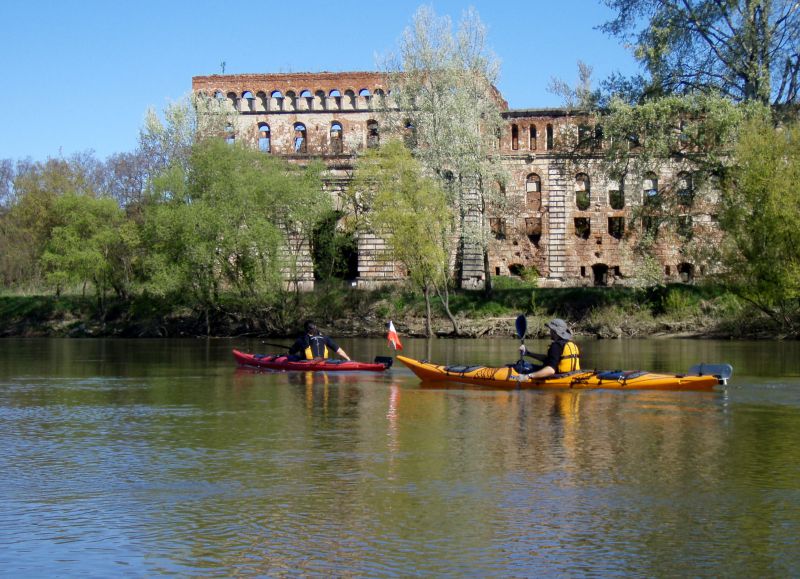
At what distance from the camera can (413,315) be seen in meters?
47.4

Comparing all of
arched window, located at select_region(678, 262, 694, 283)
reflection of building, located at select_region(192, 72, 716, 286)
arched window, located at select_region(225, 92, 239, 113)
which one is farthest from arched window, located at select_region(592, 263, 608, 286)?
arched window, located at select_region(225, 92, 239, 113)

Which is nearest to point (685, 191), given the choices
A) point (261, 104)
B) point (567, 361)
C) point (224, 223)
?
point (224, 223)

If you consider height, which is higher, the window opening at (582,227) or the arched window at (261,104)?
the arched window at (261,104)

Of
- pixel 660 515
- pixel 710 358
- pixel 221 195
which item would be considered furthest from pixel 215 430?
pixel 221 195

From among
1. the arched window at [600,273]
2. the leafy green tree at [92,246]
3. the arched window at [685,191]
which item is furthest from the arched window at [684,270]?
the leafy green tree at [92,246]

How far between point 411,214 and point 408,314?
19.9ft

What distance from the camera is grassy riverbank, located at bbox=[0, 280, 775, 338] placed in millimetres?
43281

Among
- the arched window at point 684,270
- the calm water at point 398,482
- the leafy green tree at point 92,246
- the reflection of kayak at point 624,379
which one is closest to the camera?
the calm water at point 398,482

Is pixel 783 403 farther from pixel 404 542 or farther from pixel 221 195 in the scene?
pixel 221 195

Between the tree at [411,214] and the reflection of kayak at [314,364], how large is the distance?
17164mm

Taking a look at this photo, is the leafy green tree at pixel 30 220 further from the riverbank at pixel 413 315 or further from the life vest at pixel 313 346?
the life vest at pixel 313 346

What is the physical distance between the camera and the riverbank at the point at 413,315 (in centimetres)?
4325

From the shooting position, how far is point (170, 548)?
365 inches

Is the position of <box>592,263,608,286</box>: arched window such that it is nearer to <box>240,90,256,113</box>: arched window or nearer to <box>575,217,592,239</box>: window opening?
Result: <box>575,217,592,239</box>: window opening
